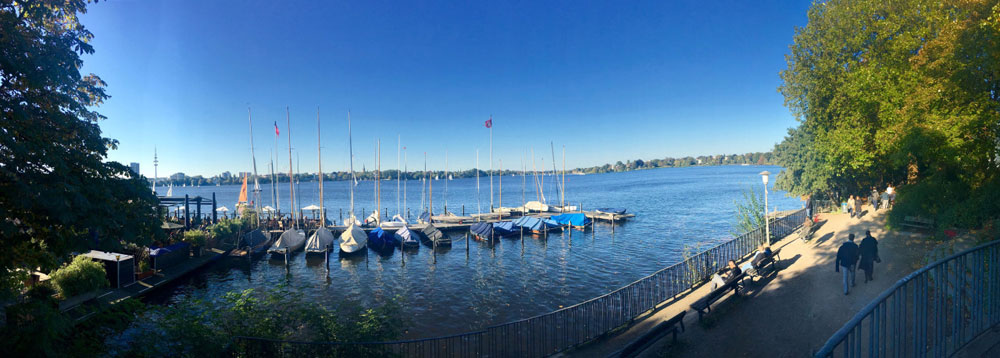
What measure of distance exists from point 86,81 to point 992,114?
2095 cm

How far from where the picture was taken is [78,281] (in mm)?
15250

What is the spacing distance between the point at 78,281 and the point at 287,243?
1554cm

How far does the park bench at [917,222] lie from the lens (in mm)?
15991

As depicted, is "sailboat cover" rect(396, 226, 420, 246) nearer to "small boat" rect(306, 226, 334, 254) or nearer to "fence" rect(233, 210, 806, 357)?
"small boat" rect(306, 226, 334, 254)

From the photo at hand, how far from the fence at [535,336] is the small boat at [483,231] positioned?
21.2 metres

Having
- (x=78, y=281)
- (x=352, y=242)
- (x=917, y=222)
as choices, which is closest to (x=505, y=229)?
(x=352, y=242)

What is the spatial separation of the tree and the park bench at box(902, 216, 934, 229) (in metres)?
24.0

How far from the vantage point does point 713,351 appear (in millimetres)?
9102

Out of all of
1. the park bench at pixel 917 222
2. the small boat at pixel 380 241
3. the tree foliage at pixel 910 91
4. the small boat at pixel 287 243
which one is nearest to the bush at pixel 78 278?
the small boat at pixel 287 243

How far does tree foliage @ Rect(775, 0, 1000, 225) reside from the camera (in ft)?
38.1

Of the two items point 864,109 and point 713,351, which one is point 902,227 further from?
point 713,351

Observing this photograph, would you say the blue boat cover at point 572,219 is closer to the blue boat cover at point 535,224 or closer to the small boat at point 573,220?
the small boat at point 573,220

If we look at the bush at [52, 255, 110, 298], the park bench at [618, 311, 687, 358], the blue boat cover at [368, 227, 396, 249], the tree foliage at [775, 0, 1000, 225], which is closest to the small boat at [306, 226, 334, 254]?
the blue boat cover at [368, 227, 396, 249]

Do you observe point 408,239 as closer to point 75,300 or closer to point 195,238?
point 195,238
